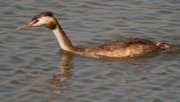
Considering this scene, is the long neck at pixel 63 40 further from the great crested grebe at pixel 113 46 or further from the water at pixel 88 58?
the water at pixel 88 58

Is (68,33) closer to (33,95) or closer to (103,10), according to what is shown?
(103,10)

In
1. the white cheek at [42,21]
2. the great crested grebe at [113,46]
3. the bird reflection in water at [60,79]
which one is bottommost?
the bird reflection in water at [60,79]

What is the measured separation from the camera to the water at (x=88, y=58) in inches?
466


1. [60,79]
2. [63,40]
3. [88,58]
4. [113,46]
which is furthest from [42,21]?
[60,79]

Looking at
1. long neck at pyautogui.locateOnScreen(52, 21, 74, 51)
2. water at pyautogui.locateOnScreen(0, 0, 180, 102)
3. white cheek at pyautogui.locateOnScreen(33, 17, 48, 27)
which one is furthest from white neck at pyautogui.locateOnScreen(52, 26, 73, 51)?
white cheek at pyautogui.locateOnScreen(33, 17, 48, 27)

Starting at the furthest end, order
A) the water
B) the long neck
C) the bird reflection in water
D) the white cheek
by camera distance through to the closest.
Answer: the long neck < the white cheek < the bird reflection in water < the water

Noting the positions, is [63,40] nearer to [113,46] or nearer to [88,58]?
[88,58]

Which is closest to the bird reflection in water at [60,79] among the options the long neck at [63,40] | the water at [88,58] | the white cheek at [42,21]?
the water at [88,58]

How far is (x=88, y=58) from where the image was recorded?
1429 cm

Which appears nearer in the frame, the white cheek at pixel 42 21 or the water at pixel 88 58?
the water at pixel 88 58

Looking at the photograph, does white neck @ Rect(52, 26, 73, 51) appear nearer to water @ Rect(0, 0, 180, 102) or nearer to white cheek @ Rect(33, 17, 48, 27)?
water @ Rect(0, 0, 180, 102)

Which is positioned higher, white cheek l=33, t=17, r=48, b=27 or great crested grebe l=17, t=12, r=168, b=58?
white cheek l=33, t=17, r=48, b=27

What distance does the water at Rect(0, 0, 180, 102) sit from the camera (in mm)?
11828

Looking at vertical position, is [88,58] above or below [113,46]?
below
